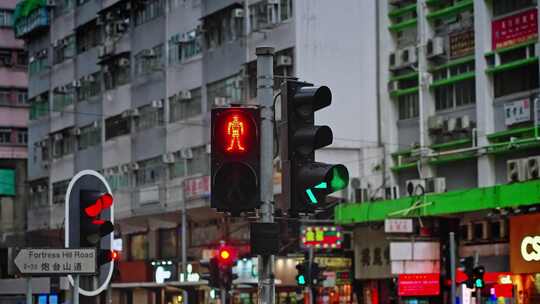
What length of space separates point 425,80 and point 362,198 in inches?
154

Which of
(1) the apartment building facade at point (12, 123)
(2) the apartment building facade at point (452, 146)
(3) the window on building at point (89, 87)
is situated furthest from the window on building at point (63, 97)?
(2) the apartment building facade at point (452, 146)

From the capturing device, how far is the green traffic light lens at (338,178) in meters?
9.14

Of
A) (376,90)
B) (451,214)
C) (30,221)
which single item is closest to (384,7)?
(376,90)

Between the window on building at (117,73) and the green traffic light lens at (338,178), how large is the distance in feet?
137

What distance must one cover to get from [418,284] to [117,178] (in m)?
18.4

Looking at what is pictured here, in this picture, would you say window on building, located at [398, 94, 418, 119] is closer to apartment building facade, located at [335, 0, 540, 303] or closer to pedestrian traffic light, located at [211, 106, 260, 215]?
apartment building facade, located at [335, 0, 540, 303]

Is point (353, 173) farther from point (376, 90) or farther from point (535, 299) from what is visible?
point (535, 299)

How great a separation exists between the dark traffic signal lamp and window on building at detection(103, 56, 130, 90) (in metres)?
39.4

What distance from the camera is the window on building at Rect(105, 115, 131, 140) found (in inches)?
1975

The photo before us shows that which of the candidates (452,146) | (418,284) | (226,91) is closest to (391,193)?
(452,146)

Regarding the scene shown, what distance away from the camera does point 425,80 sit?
121 feet

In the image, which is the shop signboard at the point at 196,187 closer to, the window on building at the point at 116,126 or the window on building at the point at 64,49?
the window on building at the point at 116,126

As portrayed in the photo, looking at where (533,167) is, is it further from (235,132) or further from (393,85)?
(235,132)

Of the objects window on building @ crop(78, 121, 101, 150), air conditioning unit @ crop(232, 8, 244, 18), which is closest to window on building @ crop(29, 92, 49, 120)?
window on building @ crop(78, 121, 101, 150)
